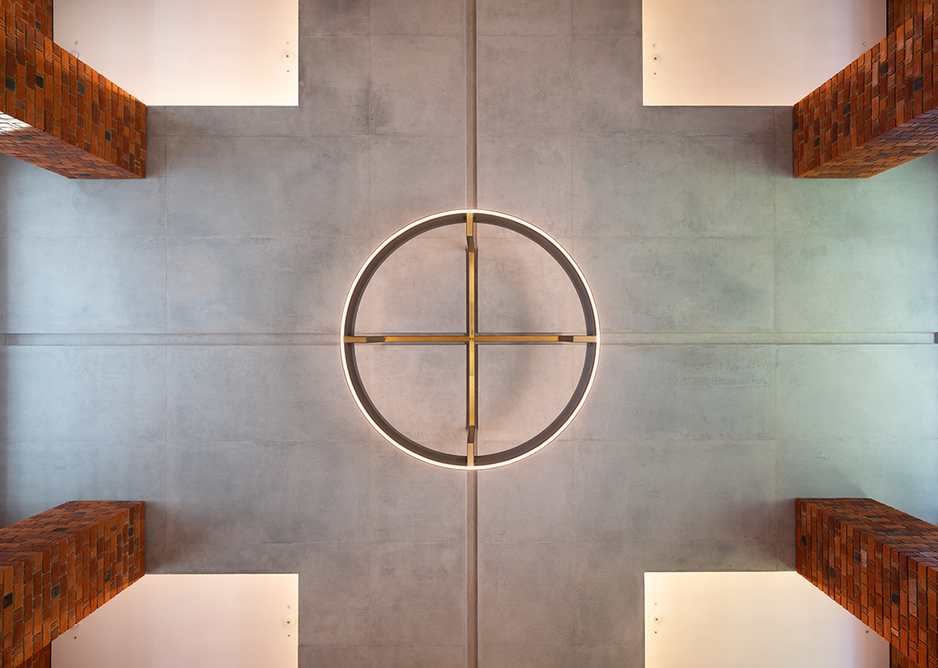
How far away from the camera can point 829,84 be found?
3.41m

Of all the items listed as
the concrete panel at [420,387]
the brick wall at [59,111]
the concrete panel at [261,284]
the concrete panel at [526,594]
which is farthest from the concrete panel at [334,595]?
the brick wall at [59,111]

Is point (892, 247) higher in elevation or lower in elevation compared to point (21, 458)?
higher

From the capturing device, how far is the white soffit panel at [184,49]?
3.68m

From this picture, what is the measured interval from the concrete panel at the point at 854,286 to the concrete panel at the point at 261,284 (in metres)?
3.40

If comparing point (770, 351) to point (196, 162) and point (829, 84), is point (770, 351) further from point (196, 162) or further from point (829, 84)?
point (196, 162)

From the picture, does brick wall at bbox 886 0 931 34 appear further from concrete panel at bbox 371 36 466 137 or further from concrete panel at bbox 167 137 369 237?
concrete panel at bbox 167 137 369 237

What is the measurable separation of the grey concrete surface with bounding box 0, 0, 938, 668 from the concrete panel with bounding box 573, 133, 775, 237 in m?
0.02

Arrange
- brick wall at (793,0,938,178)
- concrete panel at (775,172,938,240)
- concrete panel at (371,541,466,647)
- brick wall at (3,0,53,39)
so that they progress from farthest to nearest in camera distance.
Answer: concrete panel at (775,172,938,240), concrete panel at (371,541,466,647), brick wall at (3,0,53,39), brick wall at (793,0,938,178)

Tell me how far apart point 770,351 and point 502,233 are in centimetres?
231

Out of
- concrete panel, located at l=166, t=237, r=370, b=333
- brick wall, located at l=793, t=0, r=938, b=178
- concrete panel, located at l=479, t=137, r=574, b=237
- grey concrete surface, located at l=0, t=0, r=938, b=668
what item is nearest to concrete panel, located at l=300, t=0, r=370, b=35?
grey concrete surface, located at l=0, t=0, r=938, b=668

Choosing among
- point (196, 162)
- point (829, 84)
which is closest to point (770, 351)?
point (829, 84)

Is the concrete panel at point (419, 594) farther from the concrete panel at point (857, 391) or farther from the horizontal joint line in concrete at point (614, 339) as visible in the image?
the concrete panel at point (857, 391)

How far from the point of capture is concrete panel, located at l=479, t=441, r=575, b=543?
12.0 feet

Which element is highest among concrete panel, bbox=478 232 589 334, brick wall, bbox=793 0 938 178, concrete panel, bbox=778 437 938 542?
brick wall, bbox=793 0 938 178
